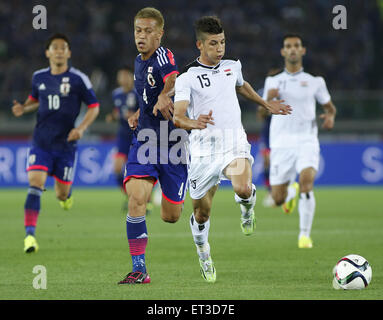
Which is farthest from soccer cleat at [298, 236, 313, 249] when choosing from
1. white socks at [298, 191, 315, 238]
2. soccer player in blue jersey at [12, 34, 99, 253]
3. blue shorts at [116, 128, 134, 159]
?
blue shorts at [116, 128, 134, 159]

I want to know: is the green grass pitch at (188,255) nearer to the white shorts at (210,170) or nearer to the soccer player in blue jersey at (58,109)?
the white shorts at (210,170)

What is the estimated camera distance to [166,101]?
7258mm

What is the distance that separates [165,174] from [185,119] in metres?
0.83

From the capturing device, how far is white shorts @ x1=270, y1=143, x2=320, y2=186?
10750 millimetres

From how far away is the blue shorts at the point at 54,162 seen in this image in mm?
10266

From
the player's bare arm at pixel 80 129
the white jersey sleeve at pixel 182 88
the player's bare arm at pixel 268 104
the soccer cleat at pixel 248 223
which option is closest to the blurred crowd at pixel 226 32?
the player's bare arm at pixel 80 129

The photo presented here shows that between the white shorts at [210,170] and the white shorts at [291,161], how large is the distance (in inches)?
124

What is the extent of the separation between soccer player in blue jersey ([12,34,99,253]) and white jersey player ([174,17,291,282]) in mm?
2995

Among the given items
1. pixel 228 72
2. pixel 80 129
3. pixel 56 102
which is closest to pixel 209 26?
pixel 228 72

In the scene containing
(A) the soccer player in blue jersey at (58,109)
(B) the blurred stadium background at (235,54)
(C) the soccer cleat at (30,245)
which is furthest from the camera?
(B) the blurred stadium background at (235,54)

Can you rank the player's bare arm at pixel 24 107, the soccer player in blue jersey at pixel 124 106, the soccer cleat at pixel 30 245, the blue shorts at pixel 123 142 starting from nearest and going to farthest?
the soccer cleat at pixel 30 245, the player's bare arm at pixel 24 107, the soccer player in blue jersey at pixel 124 106, the blue shorts at pixel 123 142

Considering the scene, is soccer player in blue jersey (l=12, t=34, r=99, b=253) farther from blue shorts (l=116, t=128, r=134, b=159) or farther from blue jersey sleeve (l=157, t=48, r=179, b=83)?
blue shorts (l=116, t=128, r=134, b=159)
